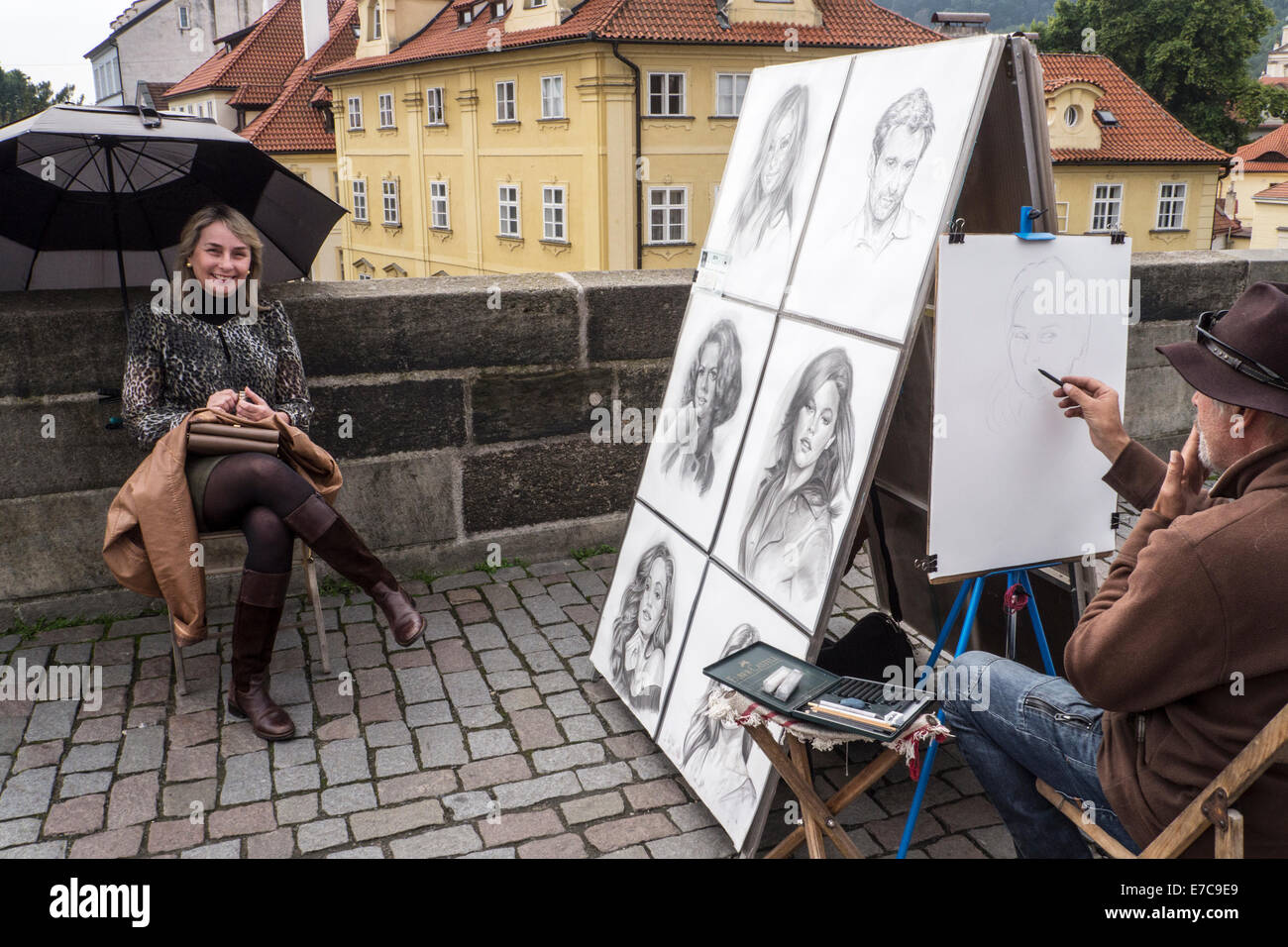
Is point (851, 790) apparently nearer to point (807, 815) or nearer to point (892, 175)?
point (807, 815)

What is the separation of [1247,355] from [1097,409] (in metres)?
0.73

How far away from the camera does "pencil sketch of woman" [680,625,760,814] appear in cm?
322

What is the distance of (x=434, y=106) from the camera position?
41.2m

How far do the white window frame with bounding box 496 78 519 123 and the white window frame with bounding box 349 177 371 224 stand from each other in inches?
423

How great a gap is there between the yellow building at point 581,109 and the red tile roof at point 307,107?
5.28m

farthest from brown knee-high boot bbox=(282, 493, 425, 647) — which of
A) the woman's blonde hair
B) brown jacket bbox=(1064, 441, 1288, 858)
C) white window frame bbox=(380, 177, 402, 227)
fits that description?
white window frame bbox=(380, 177, 402, 227)

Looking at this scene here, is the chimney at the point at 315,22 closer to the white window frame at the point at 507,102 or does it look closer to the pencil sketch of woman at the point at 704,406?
the white window frame at the point at 507,102

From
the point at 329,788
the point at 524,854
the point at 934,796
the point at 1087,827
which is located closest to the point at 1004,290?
the point at 1087,827

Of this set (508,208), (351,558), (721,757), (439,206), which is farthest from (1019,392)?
(439,206)

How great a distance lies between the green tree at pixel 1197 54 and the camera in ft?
171

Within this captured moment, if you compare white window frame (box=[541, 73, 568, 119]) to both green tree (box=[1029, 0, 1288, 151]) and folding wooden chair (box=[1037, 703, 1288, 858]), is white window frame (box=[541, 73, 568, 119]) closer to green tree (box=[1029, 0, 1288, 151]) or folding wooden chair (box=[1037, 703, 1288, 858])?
green tree (box=[1029, 0, 1288, 151])

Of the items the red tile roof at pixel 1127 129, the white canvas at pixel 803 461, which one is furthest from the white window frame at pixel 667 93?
the white canvas at pixel 803 461

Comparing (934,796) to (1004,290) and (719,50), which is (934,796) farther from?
(719,50)

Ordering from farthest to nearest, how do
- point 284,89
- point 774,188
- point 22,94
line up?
point 22,94 → point 284,89 → point 774,188
